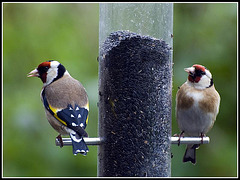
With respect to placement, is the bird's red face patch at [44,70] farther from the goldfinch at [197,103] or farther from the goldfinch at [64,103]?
the goldfinch at [197,103]

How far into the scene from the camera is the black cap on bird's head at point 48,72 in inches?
247

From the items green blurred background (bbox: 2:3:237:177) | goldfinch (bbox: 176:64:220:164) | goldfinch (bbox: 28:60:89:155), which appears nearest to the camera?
goldfinch (bbox: 28:60:89:155)

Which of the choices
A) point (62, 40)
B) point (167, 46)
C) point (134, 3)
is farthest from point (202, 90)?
point (62, 40)

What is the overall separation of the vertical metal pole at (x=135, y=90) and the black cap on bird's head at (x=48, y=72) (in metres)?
0.72

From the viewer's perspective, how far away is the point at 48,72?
6281mm

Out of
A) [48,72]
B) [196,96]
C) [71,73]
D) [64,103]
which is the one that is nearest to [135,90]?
[64,103]

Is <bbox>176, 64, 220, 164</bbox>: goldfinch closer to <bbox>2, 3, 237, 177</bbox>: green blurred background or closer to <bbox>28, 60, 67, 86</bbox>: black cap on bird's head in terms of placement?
<bbox>2, 3, 237, 177</bbox>: green blurred background

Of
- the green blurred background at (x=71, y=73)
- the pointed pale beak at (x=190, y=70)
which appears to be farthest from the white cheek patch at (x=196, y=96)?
the green blurred background at (x=71, y=73)

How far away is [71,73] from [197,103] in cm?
142

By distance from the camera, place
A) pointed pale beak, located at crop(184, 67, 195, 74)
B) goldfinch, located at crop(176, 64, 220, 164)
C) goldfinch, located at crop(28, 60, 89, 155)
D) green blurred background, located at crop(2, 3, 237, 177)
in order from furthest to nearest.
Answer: green blurred background, located at crop(2, 3, 237, 177) → goldfinch, located at crop(176, 64, 220, 164) → pointed pale beak, located at crop(184, 67, 195, 74) → goldfinch, located at crop(28, 60, 89, 155)

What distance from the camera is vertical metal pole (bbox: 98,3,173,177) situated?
562 centimetres

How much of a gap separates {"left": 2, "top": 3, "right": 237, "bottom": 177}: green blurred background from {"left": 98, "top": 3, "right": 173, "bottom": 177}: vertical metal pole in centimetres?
100

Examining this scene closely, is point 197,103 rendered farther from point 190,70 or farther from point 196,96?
point 190,70

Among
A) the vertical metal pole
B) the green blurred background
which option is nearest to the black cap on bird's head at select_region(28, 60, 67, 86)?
the green blurred background
